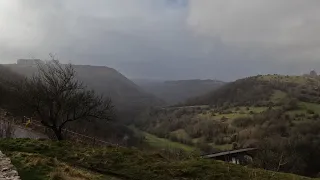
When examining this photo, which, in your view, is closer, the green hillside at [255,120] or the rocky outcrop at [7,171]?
the rocky outcrop at [7,171]

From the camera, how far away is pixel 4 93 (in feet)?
182

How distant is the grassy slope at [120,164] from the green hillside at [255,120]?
43.6m

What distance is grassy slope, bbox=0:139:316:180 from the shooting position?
18139mm

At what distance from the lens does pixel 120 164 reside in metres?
20.8

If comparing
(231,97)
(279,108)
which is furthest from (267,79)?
(279,108)

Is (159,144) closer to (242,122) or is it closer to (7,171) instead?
(242,122)

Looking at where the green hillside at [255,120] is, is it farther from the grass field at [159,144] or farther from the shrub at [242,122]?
the grass field at [159,144]

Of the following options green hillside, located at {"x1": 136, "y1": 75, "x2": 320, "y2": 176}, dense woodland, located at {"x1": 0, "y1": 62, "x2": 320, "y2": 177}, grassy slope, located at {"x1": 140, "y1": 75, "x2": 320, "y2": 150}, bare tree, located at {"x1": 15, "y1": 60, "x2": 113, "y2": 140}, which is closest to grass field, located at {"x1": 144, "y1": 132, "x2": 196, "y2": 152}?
dense woodland, located at {"x1": 0, "y1": 62, "x2": 320, "y2": 177}

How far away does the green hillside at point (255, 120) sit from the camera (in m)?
89.8

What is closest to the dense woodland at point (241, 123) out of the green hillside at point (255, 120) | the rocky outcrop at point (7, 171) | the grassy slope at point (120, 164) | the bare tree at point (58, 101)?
the green hillside at point (255, 120)

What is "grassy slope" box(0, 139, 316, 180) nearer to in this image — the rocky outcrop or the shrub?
the rocky outcrop

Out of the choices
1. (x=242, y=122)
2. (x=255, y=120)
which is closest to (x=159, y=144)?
(x=242, y=122)

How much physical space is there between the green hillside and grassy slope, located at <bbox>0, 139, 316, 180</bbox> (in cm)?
4355

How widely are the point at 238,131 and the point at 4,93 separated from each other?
248 ft
